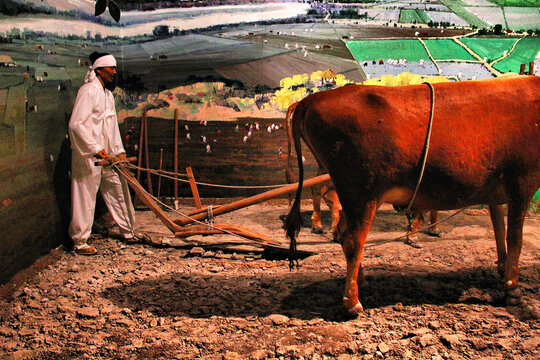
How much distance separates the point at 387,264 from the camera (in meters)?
4.47

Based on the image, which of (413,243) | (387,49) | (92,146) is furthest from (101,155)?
(387,49)

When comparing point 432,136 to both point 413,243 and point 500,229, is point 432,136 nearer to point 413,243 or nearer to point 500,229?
point 500,229

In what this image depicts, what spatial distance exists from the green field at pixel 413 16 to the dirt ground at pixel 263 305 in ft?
10.6

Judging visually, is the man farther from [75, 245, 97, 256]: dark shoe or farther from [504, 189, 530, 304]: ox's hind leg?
[504, 189, 530, 304]: ox's hind leg

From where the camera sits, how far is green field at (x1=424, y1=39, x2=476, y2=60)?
654 cm

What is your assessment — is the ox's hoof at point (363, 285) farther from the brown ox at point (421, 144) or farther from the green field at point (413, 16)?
the green field at point (413, 16)

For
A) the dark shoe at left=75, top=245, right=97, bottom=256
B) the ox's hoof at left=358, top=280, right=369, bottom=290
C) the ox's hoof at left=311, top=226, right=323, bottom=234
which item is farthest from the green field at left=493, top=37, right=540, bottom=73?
the dark shoe at left=75, top=245, right=97, bottom=256

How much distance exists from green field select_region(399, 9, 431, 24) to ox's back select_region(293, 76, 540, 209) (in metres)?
3.43

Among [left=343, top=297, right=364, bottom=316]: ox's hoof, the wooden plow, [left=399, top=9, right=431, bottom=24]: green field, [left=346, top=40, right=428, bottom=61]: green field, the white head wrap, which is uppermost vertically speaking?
Answer: [left=399, top=9, right=431, bottom=24]: green field

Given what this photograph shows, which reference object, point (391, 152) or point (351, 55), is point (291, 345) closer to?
point (391, 152)

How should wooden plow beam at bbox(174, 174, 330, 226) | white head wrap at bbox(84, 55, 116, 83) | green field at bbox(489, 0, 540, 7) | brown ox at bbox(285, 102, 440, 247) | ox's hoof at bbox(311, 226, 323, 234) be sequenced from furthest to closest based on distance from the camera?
1. green field at bbox(489, 0, 540, 7)
2. ox's hoof at bbox(311, 226, 323, 234)
3. brown ox at bbox(285, 102, 440, 247)
4. white head wrap at bbox(84, 55, 116, 83)
5. wooden plow beam at bbox(174, 174, 330, 226)

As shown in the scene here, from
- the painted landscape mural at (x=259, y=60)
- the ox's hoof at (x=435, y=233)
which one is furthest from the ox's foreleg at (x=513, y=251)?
the painted landscape mural at (x=259, y=60)

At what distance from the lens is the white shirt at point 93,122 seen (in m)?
4.68

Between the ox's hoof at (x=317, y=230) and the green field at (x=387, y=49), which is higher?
the green field at (x=387, y=49)
